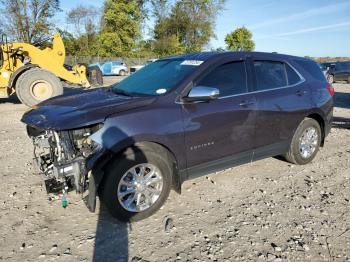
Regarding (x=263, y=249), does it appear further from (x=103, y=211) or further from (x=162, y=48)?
(x=162, y=48)

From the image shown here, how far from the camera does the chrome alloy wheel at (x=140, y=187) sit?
11.1ft

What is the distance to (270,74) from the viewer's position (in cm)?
461

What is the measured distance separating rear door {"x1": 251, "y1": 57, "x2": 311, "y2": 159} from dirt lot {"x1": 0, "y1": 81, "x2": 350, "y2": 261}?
0.55 meters

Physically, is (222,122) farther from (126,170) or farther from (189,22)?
(189,22)

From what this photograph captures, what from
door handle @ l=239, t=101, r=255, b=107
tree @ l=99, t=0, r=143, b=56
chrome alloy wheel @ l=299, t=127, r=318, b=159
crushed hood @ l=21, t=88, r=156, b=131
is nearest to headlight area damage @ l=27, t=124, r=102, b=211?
crushed hood @ l=21, t=88, r=156, b=131

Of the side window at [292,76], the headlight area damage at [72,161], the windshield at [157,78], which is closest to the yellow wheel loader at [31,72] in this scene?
the windshield at [157,78]

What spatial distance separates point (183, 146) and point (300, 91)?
7.55 feet

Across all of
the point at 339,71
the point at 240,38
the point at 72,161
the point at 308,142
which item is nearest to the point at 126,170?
the point at 72,161

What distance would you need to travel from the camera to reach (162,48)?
171 feet

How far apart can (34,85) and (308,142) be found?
8.30 metres

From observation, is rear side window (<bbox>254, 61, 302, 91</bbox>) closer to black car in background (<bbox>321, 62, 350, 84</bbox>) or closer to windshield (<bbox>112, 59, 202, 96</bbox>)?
windshield (<bbox>112, 59, 202, 96</bbox>)

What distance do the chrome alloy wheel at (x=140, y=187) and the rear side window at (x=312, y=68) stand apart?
3.12 m

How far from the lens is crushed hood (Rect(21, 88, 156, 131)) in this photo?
312 cm

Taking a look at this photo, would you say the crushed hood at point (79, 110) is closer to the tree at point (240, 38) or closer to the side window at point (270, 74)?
the side window at point (270, 74)
